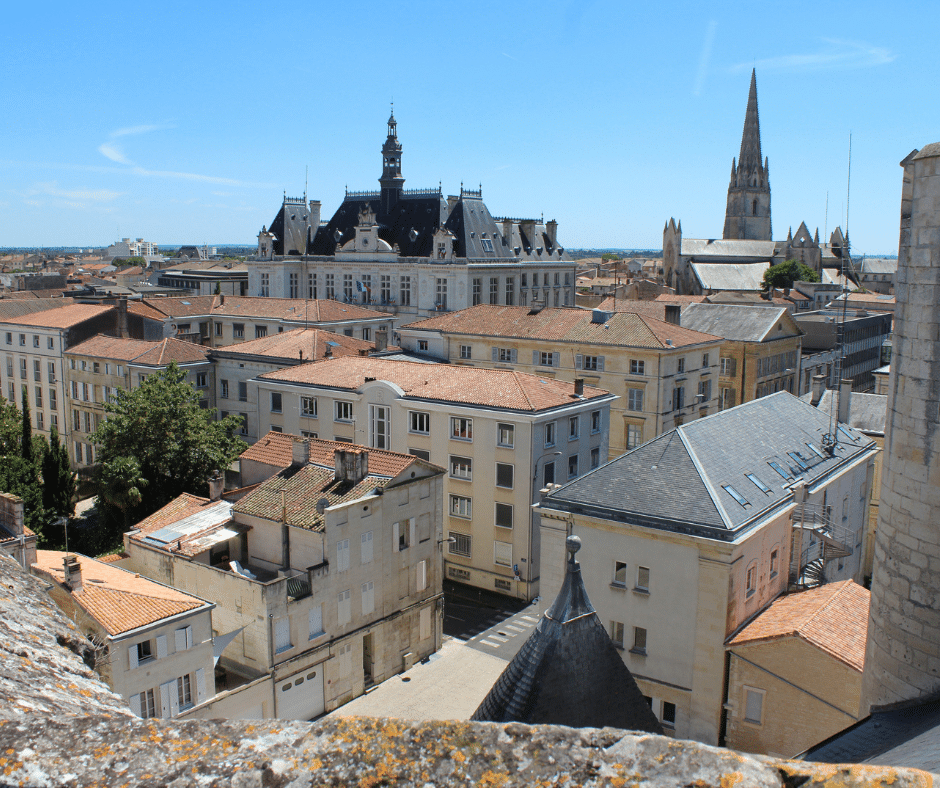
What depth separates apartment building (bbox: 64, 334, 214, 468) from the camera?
2320 inches

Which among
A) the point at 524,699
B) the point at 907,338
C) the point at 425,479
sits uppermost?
the point at 907,338

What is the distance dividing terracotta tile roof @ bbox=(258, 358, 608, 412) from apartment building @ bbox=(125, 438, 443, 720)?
25.0ft

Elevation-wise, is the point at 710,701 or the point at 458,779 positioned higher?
the point at 458,779

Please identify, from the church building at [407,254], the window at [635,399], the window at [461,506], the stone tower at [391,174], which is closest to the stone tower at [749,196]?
the church building at [407,254]

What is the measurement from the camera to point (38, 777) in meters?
3.84

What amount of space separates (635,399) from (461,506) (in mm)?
17731

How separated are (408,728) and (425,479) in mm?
31492

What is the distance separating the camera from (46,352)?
6644cm

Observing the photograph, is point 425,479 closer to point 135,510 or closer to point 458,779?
point 135,510

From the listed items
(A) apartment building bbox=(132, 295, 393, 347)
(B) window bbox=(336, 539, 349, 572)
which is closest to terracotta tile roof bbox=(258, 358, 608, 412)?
(B) window bbox=(336, 539, 349, 572)

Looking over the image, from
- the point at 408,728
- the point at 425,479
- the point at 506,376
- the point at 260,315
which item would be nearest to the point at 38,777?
the point at 408,728

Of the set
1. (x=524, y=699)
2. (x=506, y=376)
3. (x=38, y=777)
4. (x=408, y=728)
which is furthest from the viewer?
(x=506, y=376)

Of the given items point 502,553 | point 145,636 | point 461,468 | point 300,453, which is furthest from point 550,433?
point 145,636

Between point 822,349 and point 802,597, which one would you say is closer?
point 802,597
